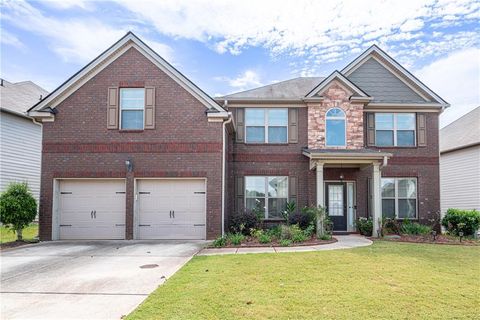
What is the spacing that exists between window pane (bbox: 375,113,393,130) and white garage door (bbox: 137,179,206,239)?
320 inches

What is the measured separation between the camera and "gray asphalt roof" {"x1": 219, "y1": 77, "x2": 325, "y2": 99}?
1555 centimetres

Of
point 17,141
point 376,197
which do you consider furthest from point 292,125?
point 17,141

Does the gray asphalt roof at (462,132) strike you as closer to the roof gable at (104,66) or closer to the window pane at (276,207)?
the window pane at (276,207)

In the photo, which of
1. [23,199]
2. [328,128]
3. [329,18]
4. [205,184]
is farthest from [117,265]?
[328,128]

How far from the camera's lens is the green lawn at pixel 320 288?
4.81 metres

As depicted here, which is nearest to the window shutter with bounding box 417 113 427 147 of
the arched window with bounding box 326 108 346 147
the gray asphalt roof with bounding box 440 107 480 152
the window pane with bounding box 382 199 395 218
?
the window pane with bounding box 382 199 395 218

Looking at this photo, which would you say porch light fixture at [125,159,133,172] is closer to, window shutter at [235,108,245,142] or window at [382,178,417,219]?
window shutter at [235,108,245,142]

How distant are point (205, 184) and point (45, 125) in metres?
6.23

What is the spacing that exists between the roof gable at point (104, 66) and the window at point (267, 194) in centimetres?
409

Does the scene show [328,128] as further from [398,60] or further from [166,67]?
[166,67]

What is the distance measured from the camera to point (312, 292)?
18.7 ft

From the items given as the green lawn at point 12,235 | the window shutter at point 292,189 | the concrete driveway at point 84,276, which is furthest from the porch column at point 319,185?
the green lawn at point 12,235

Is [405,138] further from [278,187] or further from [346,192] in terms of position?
[278,187]

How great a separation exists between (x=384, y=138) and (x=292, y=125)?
160 inches
